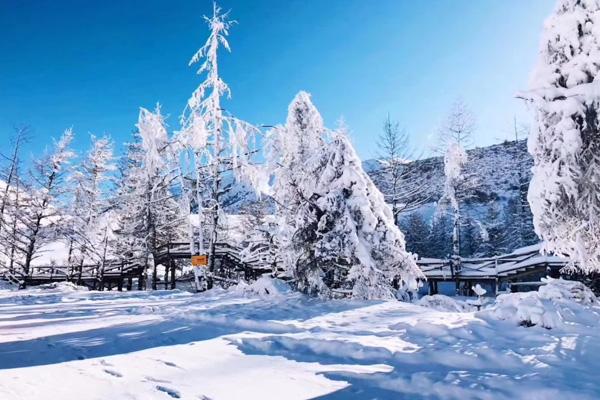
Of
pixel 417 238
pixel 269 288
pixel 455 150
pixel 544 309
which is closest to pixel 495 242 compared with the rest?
pixel 417 238

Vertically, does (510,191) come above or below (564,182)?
above

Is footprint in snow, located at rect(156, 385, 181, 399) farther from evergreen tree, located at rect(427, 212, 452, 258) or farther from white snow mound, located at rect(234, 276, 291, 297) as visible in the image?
evergreen tree, located at rect(427, 212, 452, 258)

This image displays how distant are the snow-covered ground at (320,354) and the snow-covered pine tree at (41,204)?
59.3 feet

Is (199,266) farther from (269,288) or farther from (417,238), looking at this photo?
(417,238)

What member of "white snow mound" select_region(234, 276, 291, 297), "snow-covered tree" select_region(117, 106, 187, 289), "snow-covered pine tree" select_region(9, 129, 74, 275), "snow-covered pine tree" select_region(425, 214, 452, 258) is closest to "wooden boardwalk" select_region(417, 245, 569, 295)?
"white snow mound" select_region(234, 276, 291, 297)

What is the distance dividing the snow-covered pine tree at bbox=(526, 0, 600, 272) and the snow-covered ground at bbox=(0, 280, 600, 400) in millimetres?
1373

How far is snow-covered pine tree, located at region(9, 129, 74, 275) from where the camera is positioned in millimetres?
23525

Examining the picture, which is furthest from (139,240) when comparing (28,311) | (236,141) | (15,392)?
(15,392)

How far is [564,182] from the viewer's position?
799 cm

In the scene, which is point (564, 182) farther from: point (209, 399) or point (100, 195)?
point (100, 195)

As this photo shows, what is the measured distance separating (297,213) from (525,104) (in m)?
6.28

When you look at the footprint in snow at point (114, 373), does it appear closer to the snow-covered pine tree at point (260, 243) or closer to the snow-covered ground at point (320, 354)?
the snow-covered ground at point (320, 354)

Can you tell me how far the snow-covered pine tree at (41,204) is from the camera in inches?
926

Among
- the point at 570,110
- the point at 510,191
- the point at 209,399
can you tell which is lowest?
the point at 209,399
